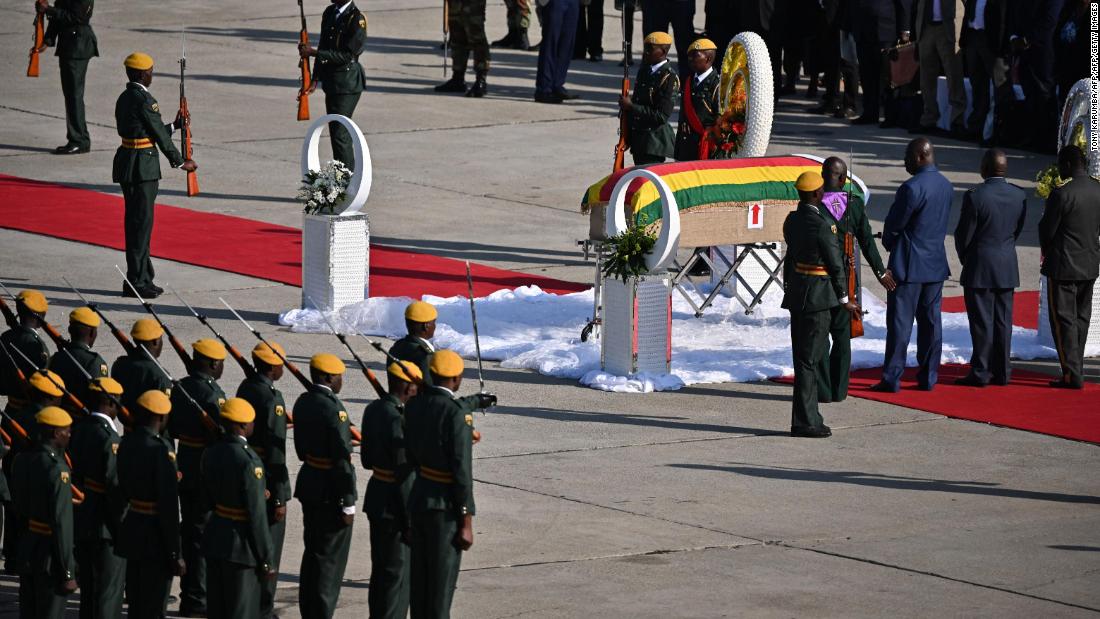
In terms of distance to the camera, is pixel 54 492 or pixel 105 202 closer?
pixel 54 492

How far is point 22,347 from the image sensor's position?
426 inches

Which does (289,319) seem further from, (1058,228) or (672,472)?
(1058,228)

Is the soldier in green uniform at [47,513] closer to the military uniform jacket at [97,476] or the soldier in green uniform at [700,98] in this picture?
the military uniform jacket at [97,476]

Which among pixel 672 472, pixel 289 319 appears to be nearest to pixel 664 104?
pixel 289 319

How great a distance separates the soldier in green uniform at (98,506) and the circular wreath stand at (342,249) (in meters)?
6.49

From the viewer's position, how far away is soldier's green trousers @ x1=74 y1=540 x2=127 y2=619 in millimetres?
9188

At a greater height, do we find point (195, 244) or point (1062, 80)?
point (1062, 80)

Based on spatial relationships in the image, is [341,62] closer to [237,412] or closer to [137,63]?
[137,63]

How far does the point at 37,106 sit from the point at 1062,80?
1283 cm

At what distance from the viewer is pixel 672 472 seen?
11922mm

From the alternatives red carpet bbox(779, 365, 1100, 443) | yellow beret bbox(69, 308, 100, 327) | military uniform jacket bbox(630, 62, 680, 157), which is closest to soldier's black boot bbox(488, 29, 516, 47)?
military uniform jacket bbox(630, 62, 680, 157)

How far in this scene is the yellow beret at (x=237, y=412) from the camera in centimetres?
877

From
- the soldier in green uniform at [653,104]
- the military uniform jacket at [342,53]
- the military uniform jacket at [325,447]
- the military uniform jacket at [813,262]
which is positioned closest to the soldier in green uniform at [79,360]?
the military uniform jacket at [325,447]

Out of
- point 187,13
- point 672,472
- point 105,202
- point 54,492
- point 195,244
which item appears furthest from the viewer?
point 187,13
